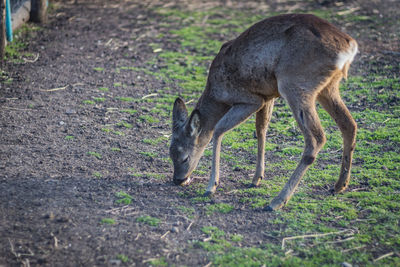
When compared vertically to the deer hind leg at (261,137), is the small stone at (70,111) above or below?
below

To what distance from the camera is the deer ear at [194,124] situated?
5637 mm

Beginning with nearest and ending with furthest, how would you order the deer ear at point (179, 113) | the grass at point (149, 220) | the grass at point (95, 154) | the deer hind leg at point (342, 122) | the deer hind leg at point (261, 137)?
1. the grass at point (149, 220)
2. the deer hind leg at point (342, 122)
3. the deer hind leg at point (261, 137)
4. the deer ear at point (179, 113)
5. the grass at point (95, 154)

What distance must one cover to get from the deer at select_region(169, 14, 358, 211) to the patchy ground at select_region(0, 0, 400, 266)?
13.4 inches

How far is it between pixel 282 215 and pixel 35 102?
4.36 m

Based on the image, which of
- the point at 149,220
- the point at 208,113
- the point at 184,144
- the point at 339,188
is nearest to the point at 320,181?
the point at 339,188

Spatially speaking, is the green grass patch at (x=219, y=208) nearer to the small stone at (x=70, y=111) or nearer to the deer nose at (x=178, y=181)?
the deer nose at (x=178, y=181)

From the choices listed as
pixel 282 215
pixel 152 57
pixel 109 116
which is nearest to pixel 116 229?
pixel 282 215

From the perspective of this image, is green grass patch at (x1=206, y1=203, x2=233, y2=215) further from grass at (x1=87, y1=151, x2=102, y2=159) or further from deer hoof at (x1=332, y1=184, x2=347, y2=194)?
grass at (x1=87, y1=151, x2=102, y2=159)

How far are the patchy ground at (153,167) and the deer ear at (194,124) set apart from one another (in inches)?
24.1

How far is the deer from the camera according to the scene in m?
4.99

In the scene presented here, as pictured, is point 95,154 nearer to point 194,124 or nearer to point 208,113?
point 194,124

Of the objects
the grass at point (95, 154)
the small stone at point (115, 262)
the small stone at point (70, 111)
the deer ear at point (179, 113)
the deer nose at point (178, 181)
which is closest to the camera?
the small stone at point (115, 262)

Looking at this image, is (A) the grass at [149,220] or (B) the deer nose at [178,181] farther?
(B) the deer nose at [178,181]

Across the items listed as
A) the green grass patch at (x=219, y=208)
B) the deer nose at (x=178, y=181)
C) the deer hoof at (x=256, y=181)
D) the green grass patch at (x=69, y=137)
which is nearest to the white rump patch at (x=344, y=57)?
the deer hoof at (x=256, y=181)
